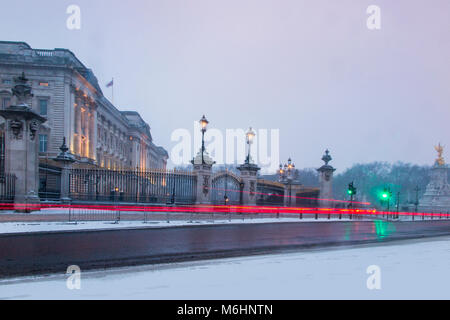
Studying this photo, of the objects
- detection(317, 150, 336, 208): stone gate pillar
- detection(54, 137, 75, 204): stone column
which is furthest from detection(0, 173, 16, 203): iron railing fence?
detection(317, 150, 336, 208): stone gate pillar

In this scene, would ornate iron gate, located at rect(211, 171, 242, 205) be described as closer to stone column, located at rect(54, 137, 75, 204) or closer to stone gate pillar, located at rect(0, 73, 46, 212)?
stone column, located at rect(54, 137, 75, 204)

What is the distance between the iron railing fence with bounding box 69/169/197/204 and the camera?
2486cm

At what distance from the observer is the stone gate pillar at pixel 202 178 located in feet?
89.8

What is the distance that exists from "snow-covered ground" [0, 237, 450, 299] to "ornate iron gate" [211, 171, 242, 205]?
18.6 m

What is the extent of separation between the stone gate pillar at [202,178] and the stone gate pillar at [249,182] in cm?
265

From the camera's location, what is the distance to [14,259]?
9578mm

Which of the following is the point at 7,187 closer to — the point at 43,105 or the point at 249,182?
the point at 249,182

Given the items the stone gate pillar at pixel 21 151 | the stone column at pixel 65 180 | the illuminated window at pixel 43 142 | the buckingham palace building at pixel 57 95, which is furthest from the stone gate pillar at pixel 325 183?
the illuminated window at pixel 43 142

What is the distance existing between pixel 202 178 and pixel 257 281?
67.2 ft

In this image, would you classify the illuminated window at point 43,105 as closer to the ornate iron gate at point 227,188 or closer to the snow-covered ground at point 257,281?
the ornate iron gate at point 227,188

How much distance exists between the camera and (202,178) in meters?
27.6

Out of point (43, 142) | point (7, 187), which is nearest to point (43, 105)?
point (43, 142)

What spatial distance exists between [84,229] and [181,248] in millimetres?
6773
